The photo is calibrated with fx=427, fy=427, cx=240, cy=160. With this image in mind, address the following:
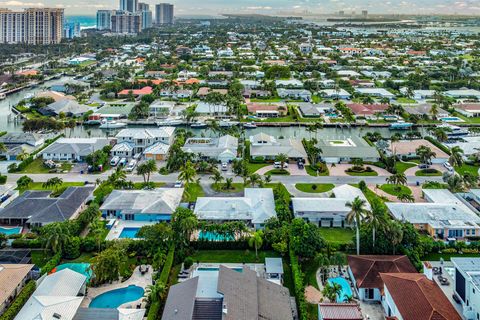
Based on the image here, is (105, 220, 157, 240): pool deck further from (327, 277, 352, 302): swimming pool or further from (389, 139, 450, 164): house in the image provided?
(389, 139, 450, 164): house

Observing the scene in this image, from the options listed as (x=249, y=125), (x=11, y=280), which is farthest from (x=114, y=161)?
(x=11, y=280)

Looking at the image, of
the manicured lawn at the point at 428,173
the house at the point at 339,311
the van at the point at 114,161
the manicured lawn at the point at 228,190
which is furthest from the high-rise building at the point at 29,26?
the house at the point at 339,311

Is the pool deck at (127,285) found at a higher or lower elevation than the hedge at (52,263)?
lower

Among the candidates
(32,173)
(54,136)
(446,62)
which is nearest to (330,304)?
(32,173)

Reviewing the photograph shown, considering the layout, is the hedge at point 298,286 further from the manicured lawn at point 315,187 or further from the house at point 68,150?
the house at point 68,150

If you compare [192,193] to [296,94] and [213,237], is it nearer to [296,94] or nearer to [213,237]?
[213,237]
